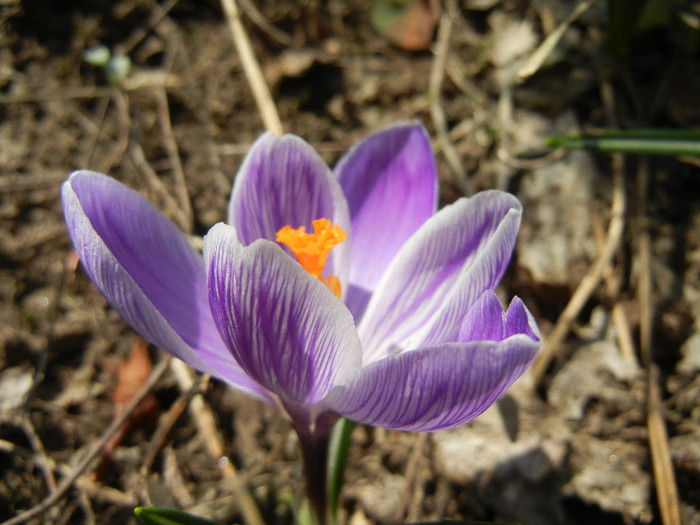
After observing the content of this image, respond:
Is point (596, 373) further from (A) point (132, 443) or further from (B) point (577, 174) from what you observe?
(A) point (132, 443)

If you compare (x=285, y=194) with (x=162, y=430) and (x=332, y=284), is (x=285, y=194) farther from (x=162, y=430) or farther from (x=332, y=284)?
(x=162, y=430)

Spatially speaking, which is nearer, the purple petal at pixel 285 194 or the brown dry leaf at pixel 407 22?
the purple petal at pixel 285 194

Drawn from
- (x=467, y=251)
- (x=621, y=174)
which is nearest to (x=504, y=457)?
(x=467, y=251)

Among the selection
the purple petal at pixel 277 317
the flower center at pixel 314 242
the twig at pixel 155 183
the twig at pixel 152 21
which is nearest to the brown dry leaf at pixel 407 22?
the twig at pixel 152 21

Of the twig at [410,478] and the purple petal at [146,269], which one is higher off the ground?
the purple petal at [146,269]

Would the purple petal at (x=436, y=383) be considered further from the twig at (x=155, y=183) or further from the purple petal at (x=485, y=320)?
the twig at (x=155, y=183)

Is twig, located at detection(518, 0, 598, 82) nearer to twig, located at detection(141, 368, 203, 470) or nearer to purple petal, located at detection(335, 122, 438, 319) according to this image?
purple petal, located at detection(335, 122, 438, 319)

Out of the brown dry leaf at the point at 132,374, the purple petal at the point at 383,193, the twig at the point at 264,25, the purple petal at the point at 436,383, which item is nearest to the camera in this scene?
the purple petal at the point at 436,383
